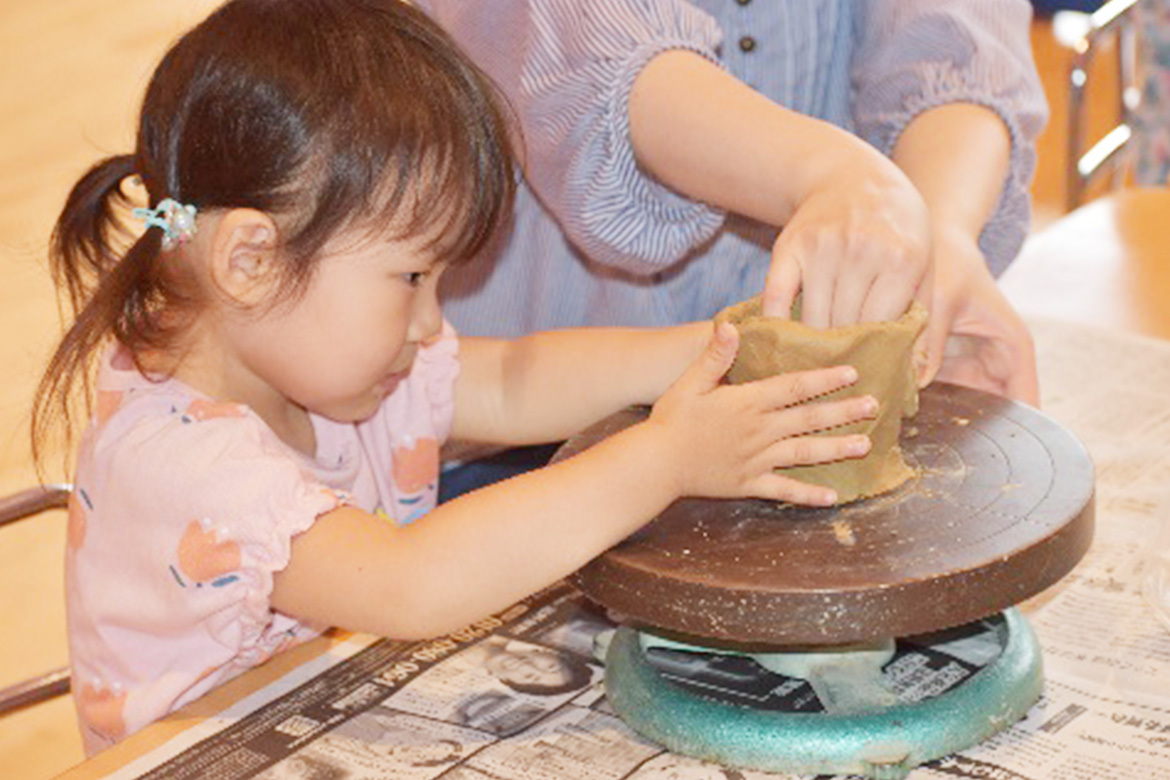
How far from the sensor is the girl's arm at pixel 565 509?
3.63 feet

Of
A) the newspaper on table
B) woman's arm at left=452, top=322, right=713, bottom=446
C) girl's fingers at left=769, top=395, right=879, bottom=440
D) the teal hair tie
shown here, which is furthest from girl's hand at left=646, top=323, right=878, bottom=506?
the teal hair tie

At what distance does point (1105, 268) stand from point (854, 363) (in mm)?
907

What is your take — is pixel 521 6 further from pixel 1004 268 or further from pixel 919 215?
pixel 1004 268

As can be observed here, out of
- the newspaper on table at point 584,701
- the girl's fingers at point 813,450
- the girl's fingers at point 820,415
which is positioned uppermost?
the girl's fingers at point 820,415

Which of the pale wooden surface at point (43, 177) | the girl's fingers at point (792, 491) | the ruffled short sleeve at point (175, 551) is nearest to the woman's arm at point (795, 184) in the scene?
the girl's fingers at point (792, 491)

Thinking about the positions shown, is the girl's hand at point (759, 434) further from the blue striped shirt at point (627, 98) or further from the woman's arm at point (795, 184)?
the blue striped shirt at point (627, 98)

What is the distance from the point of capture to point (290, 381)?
50.0 inches

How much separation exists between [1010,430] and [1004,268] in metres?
0.48

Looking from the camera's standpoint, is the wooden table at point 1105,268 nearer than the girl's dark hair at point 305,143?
No

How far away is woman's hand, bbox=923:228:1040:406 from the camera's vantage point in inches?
53.1

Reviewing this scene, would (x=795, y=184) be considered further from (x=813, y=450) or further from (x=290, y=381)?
(x=290, y=381)

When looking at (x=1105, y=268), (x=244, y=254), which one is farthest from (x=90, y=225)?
(x=1105, y=268)

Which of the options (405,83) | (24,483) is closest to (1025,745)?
(405,83)

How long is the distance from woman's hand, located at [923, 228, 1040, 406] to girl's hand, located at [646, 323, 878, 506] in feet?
0.74
